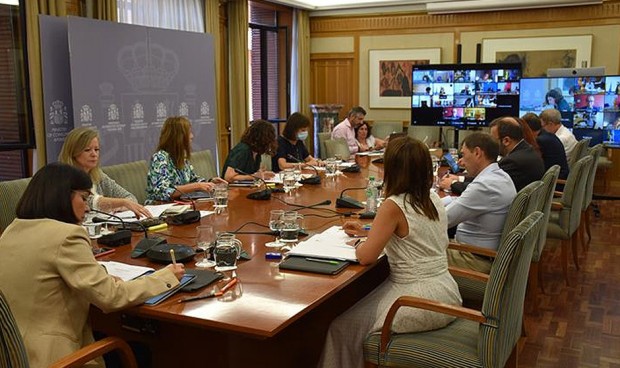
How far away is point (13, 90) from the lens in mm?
5230

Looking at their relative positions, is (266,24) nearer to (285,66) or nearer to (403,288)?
(285,66)

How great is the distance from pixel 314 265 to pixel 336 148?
4.33 meters

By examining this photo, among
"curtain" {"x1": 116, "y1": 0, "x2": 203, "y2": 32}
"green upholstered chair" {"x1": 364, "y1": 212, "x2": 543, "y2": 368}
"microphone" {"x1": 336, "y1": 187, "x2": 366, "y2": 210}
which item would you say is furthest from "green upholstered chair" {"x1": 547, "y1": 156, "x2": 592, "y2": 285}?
"curtain" {"x1": 116, "y1": 0, "x2": 203, "y2": 32}

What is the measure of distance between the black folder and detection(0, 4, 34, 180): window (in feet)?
12.6

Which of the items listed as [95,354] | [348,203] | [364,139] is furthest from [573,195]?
[95,354]

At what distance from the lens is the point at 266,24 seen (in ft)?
30.5

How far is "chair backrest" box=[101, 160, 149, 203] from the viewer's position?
4.04m

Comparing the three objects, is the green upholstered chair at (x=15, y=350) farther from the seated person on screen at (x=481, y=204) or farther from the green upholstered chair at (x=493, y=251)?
the seated person on screen at (x=481, y=204)

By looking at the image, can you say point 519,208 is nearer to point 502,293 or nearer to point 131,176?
point 502,293

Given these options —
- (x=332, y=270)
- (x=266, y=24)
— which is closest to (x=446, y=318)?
(x=332, y=270)

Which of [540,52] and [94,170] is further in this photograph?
[540,52]

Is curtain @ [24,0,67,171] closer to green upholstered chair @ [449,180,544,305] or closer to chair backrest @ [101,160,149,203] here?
chair backrest @ [101,160,149,203]

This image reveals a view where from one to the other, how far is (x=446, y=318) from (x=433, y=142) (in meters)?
6.75

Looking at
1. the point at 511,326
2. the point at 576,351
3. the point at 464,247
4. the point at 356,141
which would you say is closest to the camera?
the point at 511,326
